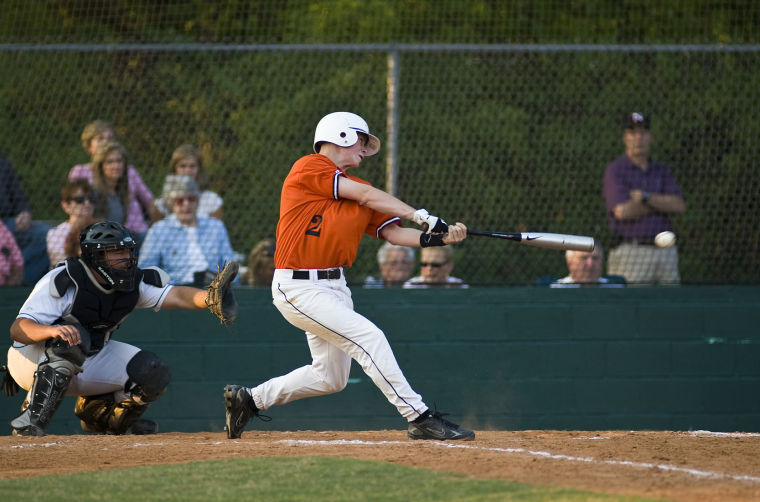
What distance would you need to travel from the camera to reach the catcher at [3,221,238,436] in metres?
6.09

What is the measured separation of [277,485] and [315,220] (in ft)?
5.66

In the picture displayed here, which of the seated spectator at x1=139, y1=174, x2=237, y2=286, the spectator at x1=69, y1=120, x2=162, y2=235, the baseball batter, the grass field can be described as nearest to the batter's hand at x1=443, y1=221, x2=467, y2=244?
the baseball batter

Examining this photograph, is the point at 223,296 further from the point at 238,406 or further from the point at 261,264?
the point at 261,264

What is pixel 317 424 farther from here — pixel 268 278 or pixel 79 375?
pixel 79 375

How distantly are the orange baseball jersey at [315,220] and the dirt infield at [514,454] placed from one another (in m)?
1.02

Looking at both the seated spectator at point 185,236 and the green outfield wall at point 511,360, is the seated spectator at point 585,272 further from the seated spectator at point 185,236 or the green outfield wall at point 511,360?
the seated spectator at point 185,236

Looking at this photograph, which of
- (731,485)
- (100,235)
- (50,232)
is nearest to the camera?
(731,485)

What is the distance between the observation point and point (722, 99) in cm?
770

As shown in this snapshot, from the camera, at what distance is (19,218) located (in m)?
7.66

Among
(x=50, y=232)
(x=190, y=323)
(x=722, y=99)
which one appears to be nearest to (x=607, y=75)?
(x=722, y=99)

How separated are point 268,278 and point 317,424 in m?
1.16

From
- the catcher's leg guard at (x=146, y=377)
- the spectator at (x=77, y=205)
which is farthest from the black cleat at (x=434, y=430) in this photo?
the spectator at (x=77, y=205)

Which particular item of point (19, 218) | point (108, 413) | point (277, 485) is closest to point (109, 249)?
point (108, 413)

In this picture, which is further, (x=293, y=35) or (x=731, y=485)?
(x=293, y=35)
